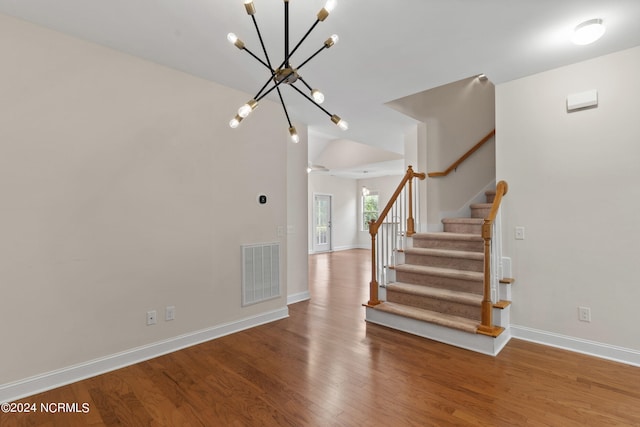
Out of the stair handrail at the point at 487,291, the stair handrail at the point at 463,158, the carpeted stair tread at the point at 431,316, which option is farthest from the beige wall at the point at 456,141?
the stair handrail at the point at 487,291

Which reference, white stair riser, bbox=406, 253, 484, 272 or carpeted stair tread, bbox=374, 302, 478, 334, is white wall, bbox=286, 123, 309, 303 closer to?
carpeted stair tread, bbox=374, 302, 478, 334

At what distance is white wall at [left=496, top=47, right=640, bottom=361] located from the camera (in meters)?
2.55

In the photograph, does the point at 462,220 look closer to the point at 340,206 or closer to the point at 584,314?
the point at 584,314

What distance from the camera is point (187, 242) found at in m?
2.95

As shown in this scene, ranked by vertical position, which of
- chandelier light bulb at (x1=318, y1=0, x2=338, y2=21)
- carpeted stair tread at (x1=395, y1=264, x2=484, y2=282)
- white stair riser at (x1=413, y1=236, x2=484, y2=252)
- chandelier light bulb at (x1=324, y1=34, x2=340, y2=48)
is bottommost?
carpeted stair tread at (x1=395, y1=264, x2=484, y2=282)

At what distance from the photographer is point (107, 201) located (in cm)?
248

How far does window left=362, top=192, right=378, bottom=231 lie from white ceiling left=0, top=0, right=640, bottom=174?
7470mm

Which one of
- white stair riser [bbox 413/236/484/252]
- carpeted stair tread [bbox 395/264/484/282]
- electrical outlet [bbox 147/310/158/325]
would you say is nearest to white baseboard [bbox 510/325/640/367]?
carpeted stair tread [bbox 395/264/484/282]

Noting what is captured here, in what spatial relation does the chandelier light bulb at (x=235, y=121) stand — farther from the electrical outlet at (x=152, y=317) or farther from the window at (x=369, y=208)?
the window at (x=369, y=208)

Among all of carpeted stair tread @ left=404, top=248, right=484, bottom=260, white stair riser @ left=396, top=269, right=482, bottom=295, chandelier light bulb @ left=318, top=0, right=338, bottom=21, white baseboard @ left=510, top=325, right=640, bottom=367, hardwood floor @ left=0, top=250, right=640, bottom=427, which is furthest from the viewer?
carpeted stair tread @ left=404, top=248, right=484, bottom=260

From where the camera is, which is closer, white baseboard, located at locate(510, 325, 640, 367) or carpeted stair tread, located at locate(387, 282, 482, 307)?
white baseboard, located at locate(510, 325, 640, 367)

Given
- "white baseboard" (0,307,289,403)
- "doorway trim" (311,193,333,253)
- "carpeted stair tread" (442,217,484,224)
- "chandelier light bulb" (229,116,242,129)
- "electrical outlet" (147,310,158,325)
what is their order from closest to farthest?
"chandelier light bulb" (229,116,242,129), "white baseboard" (0,307,289,403), "electrical outlet" (147,310,158,325), "carpeted stair tread" (442,217,484,224), "doorway trim" (311,193,333,253)

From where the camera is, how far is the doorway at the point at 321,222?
9.71 meters

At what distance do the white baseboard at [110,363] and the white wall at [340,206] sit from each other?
21.0ft
